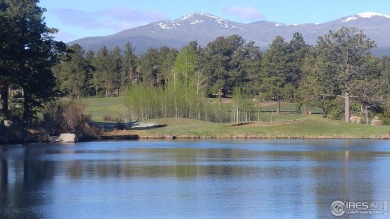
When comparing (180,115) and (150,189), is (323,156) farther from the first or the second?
(180,115)

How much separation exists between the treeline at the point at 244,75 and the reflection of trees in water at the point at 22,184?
34.3 meters

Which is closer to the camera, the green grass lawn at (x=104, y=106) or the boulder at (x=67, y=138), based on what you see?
the boulder at (x=67, y=138)

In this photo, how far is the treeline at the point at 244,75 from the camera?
3681 inches

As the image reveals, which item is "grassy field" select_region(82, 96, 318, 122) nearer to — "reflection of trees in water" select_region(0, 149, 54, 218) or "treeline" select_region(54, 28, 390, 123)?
"treeline" select_region(54, 28, 390, 123)

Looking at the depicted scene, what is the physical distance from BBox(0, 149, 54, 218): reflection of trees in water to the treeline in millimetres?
34270

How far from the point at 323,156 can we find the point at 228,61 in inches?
3969

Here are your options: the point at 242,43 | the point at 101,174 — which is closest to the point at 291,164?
the point at 101,174

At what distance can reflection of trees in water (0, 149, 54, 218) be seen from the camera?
23.8 m

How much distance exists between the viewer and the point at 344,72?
316 ft

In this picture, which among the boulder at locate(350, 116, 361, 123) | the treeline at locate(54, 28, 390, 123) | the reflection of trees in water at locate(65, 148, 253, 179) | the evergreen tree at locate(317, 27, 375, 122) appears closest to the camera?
the reflection of trees in water at locate(65, 148, 253, 179)

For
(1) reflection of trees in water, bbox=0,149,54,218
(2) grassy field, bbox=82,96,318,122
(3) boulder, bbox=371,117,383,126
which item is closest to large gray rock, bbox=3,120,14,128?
(1) reflection of trees in water, bbox=0,149,54,218

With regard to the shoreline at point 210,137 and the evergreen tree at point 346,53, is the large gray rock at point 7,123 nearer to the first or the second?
the shoreline at point 210,137

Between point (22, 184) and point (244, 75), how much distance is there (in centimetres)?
11685

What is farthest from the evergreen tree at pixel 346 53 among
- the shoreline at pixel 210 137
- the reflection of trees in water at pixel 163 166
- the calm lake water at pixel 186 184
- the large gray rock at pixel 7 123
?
the reflection of trees in water at pixel 163 166
